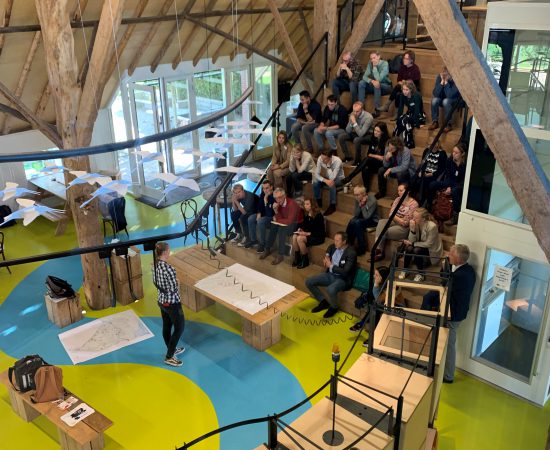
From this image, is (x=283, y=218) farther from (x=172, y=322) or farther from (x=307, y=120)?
(x=172, y=322)

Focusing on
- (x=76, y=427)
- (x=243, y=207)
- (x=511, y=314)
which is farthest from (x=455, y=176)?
(x=76, y=427)

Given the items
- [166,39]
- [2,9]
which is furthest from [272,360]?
[166,39]

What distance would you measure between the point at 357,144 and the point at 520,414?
13.1ft

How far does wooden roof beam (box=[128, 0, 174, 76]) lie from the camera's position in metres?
8.77

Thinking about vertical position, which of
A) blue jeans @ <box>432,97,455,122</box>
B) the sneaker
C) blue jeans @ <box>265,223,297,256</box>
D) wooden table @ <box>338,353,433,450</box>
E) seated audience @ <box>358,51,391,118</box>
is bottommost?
the sneaker

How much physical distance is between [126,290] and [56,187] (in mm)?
3775

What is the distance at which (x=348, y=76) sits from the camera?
8.59 m

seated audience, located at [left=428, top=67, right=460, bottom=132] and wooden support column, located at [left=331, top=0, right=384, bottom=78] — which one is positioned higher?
wooden support column, located at [left=331, top=0, right=384, bottom=78]

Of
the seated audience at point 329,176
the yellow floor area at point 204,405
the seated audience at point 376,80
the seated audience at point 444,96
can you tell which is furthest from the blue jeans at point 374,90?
the yellow floor area at point 204,405

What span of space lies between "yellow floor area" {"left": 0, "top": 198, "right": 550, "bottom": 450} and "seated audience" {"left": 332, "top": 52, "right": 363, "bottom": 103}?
11.6ft

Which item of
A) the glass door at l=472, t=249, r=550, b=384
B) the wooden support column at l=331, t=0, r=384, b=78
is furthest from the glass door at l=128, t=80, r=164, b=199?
the glass door at l=472, t=249, r=550, b=384

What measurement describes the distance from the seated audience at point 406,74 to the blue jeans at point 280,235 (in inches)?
92.5

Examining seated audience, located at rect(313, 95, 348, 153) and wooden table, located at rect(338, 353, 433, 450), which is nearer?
wooden table, located at rect(338, 353, 433, 450)

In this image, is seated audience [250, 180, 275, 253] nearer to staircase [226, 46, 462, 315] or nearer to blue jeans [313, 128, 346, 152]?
staircase [226, 46, 462, 315]
